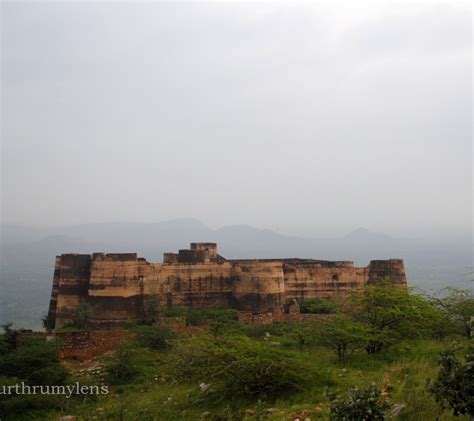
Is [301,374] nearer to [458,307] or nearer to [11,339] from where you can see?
[458,307]

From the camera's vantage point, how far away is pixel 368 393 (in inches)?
255

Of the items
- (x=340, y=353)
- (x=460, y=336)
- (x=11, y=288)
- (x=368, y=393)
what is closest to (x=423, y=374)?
(x=340, y=353)

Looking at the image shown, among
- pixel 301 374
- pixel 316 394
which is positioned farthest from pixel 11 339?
pixel 316 394

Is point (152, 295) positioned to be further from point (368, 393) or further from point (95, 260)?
point (368, 393)

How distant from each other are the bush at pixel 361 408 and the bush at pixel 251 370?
3776 mm

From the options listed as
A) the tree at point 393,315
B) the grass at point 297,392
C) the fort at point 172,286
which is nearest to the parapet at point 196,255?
the fort at point 172,286

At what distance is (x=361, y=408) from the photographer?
634cm

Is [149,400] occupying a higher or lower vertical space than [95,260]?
A: lower

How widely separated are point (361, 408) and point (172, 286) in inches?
853

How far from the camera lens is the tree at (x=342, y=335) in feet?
41.0

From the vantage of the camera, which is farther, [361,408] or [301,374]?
[301,374]

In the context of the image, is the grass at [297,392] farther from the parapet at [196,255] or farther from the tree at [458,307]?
the parapet at [196,255]

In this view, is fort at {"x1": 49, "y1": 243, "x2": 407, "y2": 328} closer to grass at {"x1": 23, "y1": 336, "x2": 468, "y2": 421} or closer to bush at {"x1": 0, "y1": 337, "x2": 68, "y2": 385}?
bush at {"x1": 0, "y1": 337, "x2": 68, "y2": 385}

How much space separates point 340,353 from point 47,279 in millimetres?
113595
